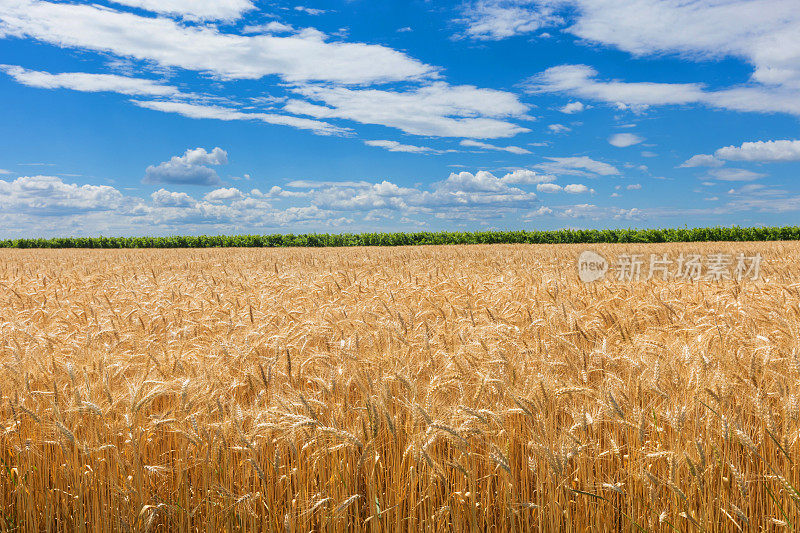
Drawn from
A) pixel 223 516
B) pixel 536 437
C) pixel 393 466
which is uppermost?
pixel 536 437

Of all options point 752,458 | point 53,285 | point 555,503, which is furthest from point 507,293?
point 53,285

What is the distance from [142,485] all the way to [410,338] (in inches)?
89.9

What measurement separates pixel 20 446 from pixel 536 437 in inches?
123

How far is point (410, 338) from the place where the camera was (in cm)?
452

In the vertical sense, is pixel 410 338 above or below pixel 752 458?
above

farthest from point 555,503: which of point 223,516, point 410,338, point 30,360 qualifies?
point 30,360

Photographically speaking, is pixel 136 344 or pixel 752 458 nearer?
pixel 752 458

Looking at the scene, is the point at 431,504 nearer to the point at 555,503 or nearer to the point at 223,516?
the point at 555,503

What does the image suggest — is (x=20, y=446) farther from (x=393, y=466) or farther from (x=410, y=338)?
(x=410, y=338)

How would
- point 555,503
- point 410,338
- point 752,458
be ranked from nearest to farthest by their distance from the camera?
1. point 555,503
2. point 752,458
3. point 410,338

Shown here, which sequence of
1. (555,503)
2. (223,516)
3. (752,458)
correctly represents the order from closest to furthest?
(555,503)
(223,516)
(752,458)

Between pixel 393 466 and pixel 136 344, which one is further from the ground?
pixel 136 344

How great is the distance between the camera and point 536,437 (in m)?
2.76

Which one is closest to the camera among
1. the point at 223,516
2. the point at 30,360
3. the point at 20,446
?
the point at 223,516
